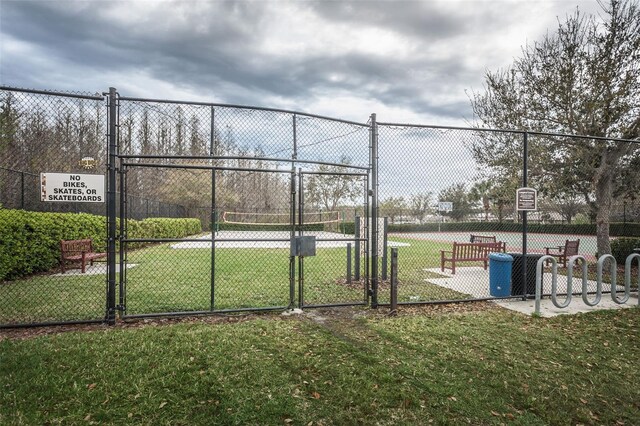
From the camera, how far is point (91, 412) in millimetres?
2879

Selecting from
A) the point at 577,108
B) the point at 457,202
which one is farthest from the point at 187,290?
the point at 577,108

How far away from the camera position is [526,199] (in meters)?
6.78

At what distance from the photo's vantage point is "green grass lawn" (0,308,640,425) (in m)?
2.95

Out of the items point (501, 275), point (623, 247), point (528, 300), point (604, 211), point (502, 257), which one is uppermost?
point (604, 211)

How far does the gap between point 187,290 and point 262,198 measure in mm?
2335

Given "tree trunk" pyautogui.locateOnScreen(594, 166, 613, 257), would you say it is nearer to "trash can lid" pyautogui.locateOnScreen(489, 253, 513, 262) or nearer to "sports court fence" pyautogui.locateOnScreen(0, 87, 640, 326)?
"sports court fence" pyautogui.locateOnScreen(0, 87, 640, 326)

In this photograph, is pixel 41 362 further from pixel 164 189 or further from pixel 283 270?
pixel 164 189

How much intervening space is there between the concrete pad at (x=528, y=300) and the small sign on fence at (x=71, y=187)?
6518 mm

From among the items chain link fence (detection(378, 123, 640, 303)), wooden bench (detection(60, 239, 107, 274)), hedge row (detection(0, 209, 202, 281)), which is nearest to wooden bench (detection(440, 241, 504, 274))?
chain link fence (detection(378, 123, 640, 303))

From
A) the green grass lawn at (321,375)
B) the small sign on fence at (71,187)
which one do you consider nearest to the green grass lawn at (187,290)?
the green grass lawn at (321,375)

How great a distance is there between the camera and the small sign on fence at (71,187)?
4.58 metres

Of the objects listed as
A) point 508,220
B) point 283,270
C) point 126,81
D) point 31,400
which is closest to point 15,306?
point 31,400

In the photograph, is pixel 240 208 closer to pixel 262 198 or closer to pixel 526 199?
pixel 262 198

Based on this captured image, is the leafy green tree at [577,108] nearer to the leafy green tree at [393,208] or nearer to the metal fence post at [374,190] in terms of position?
the leafy green tree at [393,208]
